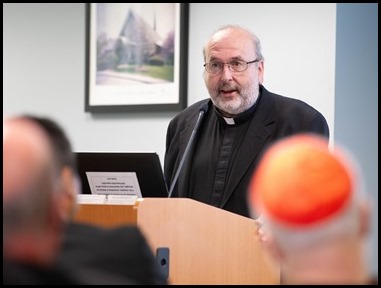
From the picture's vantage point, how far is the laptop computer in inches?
97.8

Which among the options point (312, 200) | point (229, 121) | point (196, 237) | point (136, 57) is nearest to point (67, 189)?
point (312, 200)

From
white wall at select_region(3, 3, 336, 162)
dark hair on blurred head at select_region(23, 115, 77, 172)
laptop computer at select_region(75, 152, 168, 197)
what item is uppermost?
white wall at select_region(3, 3, 336, 162)

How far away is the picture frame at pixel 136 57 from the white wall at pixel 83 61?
0.08 m

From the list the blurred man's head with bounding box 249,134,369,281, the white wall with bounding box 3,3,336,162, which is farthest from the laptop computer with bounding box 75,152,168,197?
the blurred man's head with bounding box 249,134,369,281

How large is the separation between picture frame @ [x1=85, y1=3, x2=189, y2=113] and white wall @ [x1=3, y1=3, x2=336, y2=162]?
76 millimetres

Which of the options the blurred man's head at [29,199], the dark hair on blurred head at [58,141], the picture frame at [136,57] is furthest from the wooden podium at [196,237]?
the picture frame at [136,57]

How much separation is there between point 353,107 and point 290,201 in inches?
139

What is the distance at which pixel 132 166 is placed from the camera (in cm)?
250

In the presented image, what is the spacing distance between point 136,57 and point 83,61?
47 cm

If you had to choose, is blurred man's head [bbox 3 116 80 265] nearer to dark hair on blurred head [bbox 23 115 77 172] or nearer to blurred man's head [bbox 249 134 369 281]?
dark hair on blurred head [bbox 23 115 77 172]

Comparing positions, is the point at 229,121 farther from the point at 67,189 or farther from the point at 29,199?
the point at 29,199

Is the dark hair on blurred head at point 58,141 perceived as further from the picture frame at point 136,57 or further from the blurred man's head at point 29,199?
the picture frame at point 136,57

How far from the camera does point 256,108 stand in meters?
3.34

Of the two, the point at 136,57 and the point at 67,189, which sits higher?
the point at 136,57
